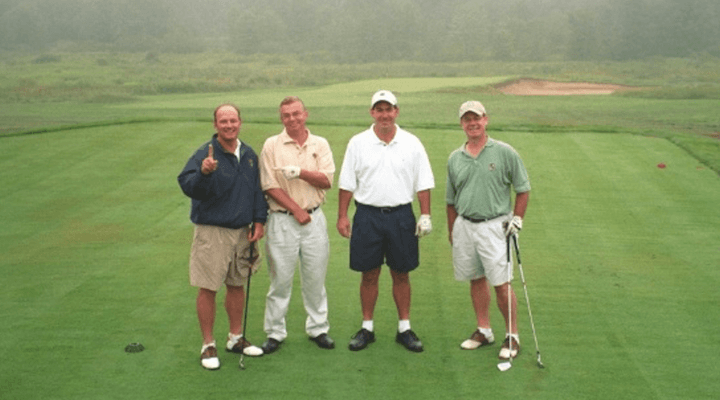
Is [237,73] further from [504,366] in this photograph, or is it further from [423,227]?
[504,366]

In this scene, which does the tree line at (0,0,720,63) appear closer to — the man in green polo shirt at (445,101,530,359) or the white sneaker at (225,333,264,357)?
the man in green polo shirt at (445,101,530,359)

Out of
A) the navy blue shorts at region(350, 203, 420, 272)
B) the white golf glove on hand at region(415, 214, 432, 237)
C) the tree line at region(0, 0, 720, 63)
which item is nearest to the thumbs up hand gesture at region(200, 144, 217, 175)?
the navy blue shorts at region(350, 203, 420, 272)

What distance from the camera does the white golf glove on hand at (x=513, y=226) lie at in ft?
16.9

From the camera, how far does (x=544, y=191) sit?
9.97m

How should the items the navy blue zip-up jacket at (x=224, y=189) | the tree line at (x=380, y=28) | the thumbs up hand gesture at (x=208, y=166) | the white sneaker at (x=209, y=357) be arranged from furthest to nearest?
the tree line at (x=380, y=28), the white sneaker at (x=209, y=357), the navy blue zip-up jacket at (x=224, y=189), the thumbs up hand gesture at (x=208, y=166)

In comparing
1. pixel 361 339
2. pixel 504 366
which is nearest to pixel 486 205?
pixel 504 366

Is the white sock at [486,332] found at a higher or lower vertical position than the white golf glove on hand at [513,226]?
lower

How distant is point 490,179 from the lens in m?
5.17

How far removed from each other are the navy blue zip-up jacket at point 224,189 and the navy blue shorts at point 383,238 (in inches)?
25.3

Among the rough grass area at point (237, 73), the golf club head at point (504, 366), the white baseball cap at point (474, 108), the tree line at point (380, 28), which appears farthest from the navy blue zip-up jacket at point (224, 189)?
the tree line at point (380, 28)

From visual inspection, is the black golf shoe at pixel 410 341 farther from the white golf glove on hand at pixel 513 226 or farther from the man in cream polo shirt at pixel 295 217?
the white golf glove on hand at pixel 513 226

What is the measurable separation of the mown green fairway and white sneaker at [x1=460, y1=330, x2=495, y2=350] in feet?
0.21

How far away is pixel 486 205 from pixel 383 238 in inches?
26.4

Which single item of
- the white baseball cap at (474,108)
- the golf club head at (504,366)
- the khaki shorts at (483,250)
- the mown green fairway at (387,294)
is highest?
the white baseball cap at (474,108)
